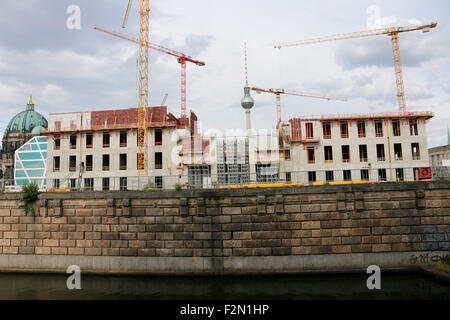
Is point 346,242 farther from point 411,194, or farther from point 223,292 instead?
point 223,292

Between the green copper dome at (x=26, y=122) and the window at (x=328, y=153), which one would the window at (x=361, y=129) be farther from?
the green copper dome at (x=26, y=122)

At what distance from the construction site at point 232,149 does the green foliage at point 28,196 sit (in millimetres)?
19873

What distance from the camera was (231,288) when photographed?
Answer: 851 inches

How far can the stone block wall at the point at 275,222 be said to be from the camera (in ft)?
78.8

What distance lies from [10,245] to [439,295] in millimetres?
34008

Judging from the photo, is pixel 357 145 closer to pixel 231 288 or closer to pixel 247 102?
pixel 247 102

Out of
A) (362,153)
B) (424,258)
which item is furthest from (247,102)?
(424,258)

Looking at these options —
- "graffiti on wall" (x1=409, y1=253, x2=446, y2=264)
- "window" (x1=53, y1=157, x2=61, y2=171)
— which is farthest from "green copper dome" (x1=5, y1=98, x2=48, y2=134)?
"graffiti on wall" (x1=409, y1=253, x2=446, y2=264)

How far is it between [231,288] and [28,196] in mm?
19781

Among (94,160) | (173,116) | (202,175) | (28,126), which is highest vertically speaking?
(28,126)

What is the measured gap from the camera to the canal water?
20.0m

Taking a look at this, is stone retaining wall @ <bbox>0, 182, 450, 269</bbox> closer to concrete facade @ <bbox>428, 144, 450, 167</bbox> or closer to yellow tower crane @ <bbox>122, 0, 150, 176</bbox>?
yellow tower crane @ <bbox>122, 0, 150, 176</bbox>

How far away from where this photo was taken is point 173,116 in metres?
59.5
